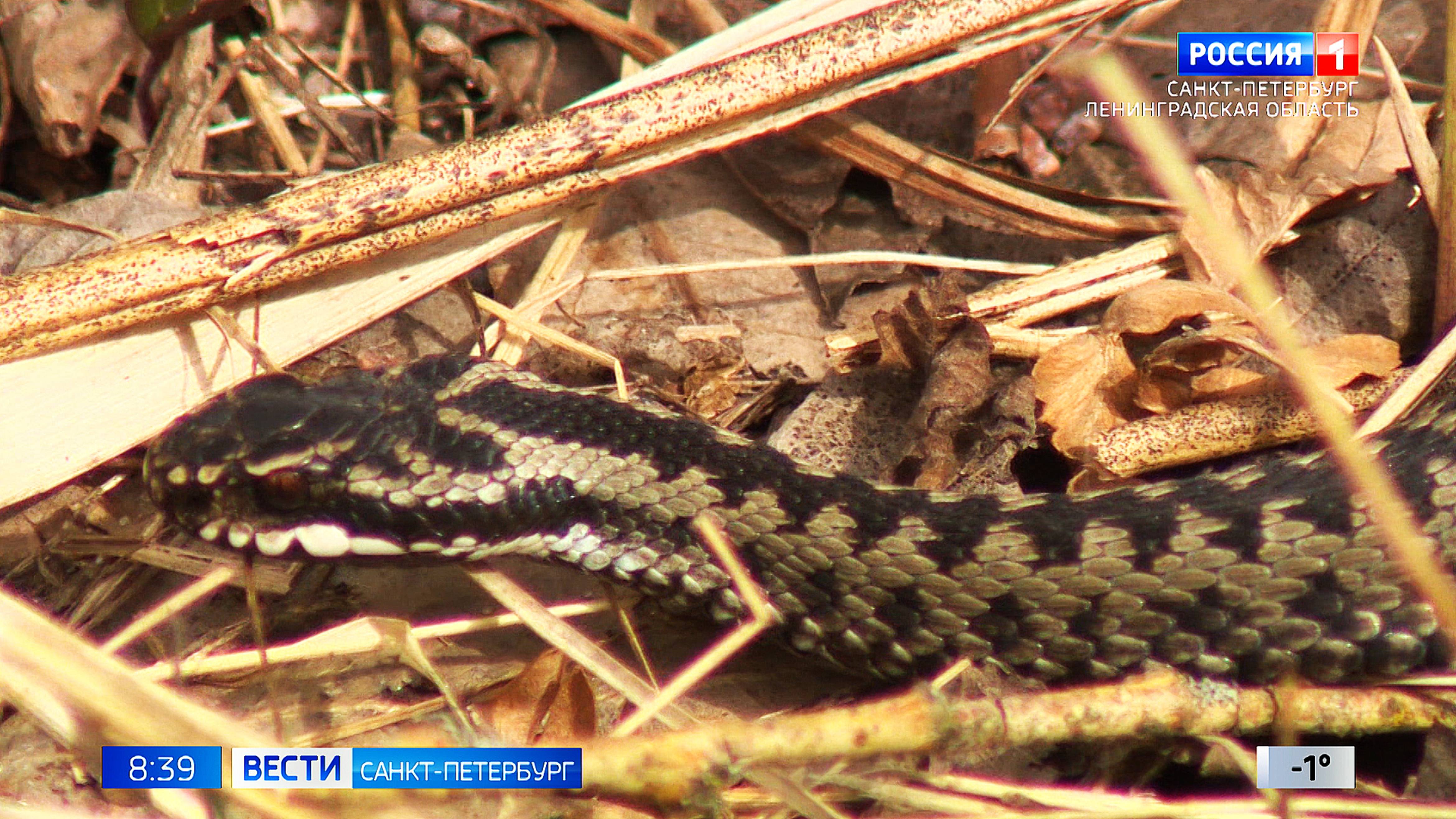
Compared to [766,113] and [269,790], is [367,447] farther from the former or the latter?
[766,113]

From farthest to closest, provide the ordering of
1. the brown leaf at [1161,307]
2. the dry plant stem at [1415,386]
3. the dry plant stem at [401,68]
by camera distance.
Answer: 1. the dry plant stem at [401,68]
2. the brown leaf at [1161,307]
3. the dry plant stem at [1415,386]

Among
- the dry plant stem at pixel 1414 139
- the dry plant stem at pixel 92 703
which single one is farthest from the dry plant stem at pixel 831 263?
the dry plant stem at pixel 92 703

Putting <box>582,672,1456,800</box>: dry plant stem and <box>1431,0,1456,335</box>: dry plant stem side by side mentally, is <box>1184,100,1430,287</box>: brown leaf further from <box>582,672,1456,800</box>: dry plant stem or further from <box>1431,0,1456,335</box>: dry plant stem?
<box>582,672,1456,800</box>: dry plant stem

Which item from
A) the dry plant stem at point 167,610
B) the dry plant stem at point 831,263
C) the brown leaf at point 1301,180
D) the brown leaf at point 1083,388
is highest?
the brown leaf at point 1301,180

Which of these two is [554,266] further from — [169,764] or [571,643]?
[169,764]

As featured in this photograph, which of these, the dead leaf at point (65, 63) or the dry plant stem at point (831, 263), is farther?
the dead leaf at point (65, 63)

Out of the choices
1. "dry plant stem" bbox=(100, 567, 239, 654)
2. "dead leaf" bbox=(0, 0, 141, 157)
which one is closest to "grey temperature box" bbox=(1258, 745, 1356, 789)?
"dry plant stem" bbox=(100, 567, 239, 654)

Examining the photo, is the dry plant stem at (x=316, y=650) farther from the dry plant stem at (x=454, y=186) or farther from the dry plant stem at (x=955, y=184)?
the dry plant stem at (x=955, y=184)
